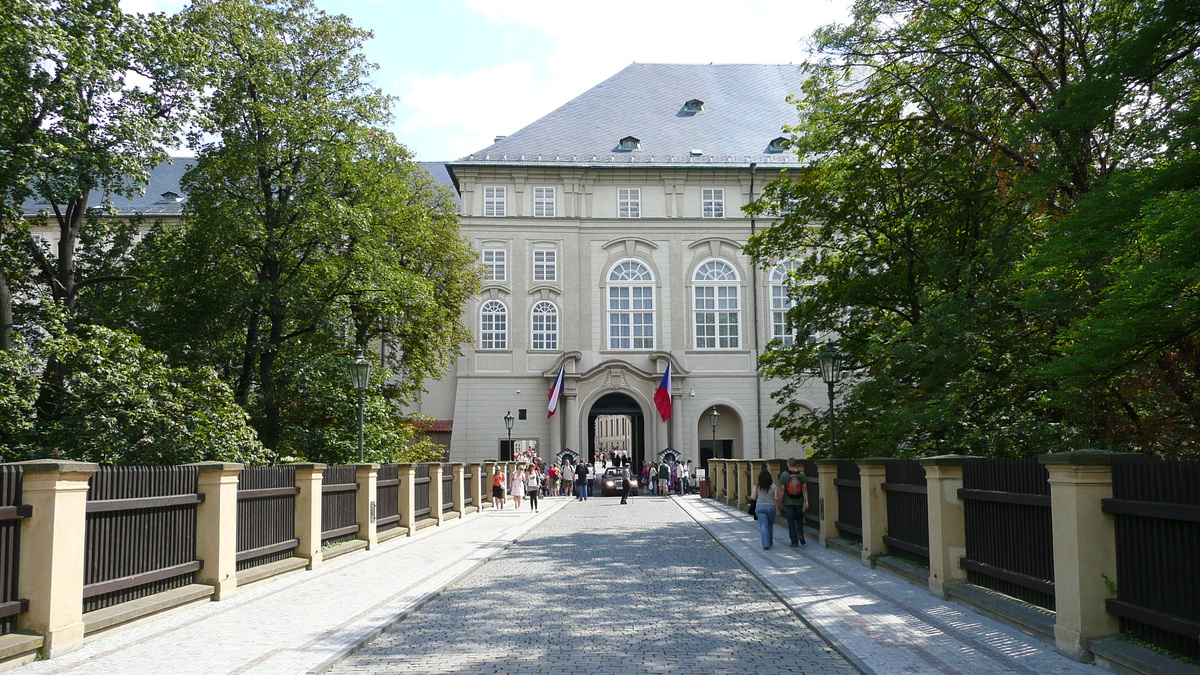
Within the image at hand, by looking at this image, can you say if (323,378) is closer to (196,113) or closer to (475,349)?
(196,113)

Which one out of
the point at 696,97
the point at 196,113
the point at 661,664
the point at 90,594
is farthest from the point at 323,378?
the point at 696,97

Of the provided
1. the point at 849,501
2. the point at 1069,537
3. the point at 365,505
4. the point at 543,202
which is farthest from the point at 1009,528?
the point at 543,202

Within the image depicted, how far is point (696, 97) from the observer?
5997cm

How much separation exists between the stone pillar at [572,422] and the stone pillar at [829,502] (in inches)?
1263

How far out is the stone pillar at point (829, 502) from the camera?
19.2m

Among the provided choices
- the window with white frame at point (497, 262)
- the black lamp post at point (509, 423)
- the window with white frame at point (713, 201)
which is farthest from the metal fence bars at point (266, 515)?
the window with white frame at point (713, 201)

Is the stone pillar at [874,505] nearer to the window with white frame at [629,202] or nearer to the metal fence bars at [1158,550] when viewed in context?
the metal fence bars at [1158,550]

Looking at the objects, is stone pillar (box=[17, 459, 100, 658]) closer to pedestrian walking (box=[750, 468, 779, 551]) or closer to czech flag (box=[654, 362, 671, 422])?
pedestrian walking (box=[750, 468, 779, 551])

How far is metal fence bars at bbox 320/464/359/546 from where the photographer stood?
1731 cm

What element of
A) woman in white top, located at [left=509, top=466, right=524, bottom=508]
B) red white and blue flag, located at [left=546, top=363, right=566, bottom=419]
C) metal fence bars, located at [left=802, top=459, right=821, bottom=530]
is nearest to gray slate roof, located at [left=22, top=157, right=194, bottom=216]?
red white and blue flag, located at [left=546, top=363, right=566, bottom=419]

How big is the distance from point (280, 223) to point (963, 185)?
17.0m

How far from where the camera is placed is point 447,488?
1153 inches

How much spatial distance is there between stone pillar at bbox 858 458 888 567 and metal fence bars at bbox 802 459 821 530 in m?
4.51

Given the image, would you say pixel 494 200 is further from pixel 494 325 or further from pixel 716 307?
pixel 716 307
